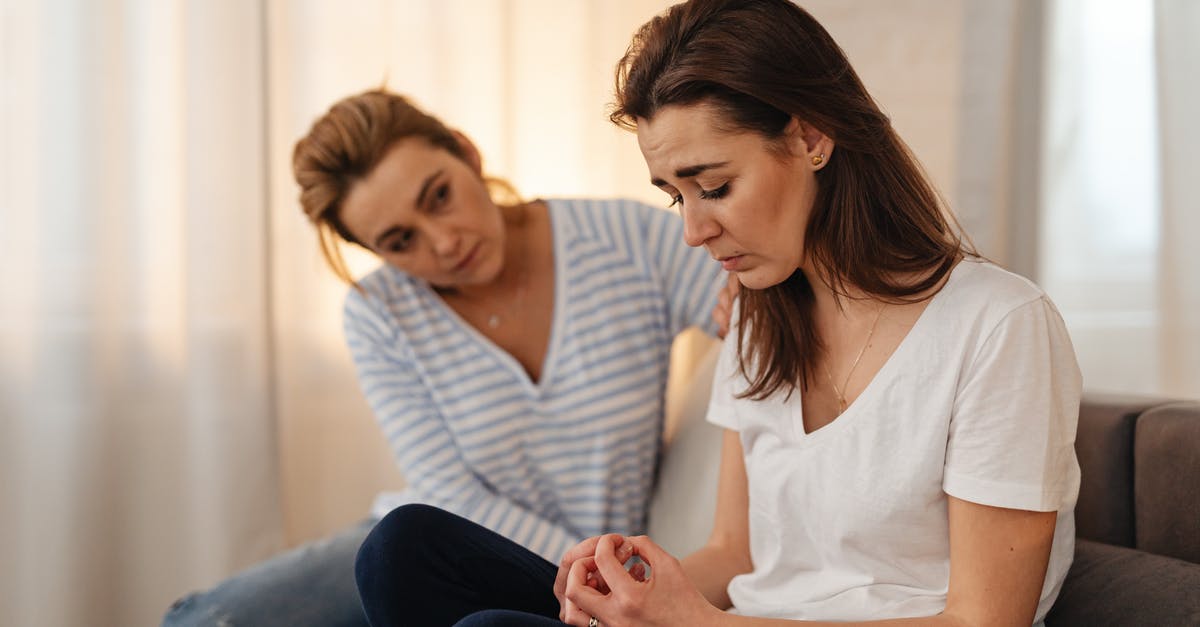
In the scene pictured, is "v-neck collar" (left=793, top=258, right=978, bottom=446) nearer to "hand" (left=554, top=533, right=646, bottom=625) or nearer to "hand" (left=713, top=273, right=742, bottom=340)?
"hand" (left=554, top=533, right=646, bottom=625)

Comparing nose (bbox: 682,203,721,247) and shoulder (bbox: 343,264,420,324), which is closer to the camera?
nose (bbox: 682,203,721,247)

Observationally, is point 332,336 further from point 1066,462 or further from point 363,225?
point 1066,462

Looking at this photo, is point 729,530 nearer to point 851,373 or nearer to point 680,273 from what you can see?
point 851,373

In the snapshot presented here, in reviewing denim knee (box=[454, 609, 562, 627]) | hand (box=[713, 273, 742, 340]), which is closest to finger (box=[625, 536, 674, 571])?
denim knee (box=[454, 609, 562, 627])

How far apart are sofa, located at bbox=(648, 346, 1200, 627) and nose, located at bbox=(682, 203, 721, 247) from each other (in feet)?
1.70

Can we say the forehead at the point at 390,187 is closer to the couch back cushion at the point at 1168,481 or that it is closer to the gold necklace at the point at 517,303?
the gold necklace at the point at 517,303

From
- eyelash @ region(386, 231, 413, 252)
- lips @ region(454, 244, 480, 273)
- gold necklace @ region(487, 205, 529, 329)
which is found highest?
eyelash @ region(386, 231, 413, 252)

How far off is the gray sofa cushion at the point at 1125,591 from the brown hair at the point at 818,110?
1.14 ft

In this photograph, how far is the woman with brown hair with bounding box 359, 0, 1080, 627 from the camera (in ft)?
2.96

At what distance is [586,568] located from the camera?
102 cm

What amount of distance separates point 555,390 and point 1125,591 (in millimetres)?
812

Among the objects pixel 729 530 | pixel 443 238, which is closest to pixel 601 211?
pixel 443 238

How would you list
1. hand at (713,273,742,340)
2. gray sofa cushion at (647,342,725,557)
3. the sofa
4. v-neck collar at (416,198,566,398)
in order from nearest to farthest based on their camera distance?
1. the sofa
2. hand at (713,273,742,340)
3. gray sofa cushion at (647,342,725,557)
4. v-neck collar at (416,198,566,398)

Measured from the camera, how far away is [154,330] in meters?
1.95
